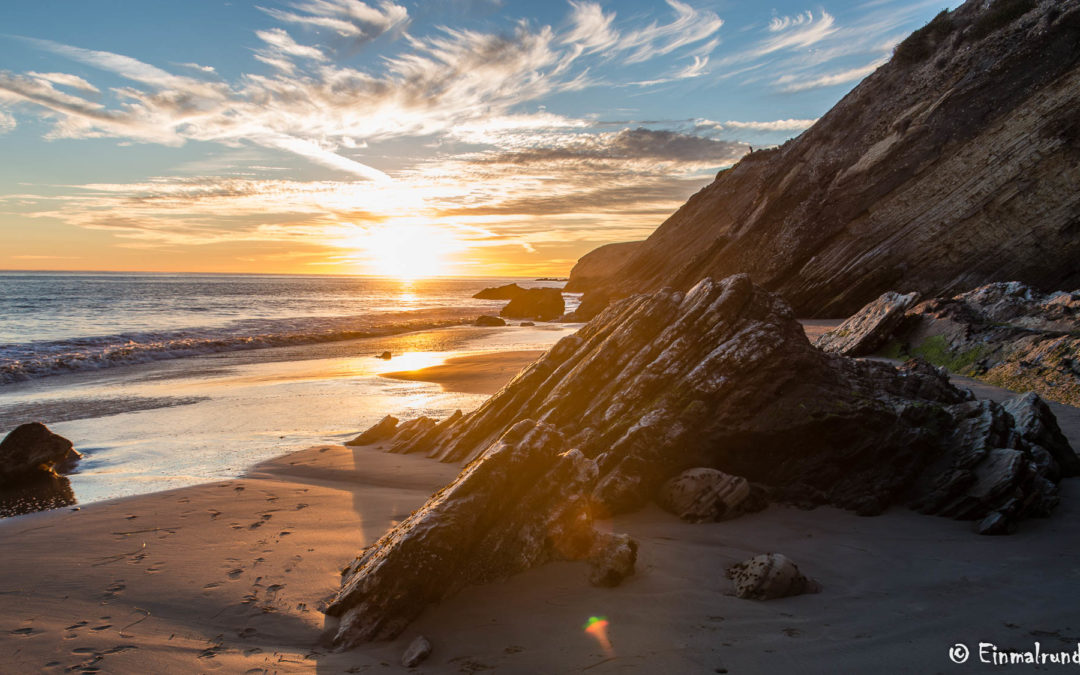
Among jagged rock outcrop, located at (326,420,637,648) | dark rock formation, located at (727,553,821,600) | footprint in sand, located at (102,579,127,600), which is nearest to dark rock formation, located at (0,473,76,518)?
footprint in sand, located at (102,579,127,600)

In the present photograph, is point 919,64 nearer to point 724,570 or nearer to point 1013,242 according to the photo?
point 1013,242

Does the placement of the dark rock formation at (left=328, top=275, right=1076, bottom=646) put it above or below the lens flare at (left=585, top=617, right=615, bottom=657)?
above

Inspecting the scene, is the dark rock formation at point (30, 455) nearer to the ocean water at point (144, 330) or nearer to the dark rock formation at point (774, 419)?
the dark rock formation at point (774, 419)

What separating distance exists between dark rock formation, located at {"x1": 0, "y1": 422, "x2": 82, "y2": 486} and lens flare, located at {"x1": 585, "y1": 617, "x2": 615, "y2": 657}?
10812 mm

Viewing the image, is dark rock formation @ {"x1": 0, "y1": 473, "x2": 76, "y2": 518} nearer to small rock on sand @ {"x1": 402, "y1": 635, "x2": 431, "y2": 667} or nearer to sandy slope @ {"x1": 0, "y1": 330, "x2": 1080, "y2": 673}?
sandy slope @ {"x1": 0, "y1": 330, "x2": 1080, "y2": 673}

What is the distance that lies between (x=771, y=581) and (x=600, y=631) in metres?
1.70

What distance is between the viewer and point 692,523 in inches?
274

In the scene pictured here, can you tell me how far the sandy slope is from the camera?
172 inches

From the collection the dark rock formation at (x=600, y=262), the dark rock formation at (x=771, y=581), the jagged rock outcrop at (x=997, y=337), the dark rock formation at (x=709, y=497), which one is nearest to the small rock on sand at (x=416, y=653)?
the dark rock formation at (x=771, y=581)

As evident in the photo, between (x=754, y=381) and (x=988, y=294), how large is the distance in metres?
11.8

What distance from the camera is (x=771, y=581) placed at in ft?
16.8

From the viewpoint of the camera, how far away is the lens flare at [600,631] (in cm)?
446

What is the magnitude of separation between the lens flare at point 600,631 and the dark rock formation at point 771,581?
1377 mm

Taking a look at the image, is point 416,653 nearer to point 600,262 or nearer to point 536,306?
Answer: point 536,306
